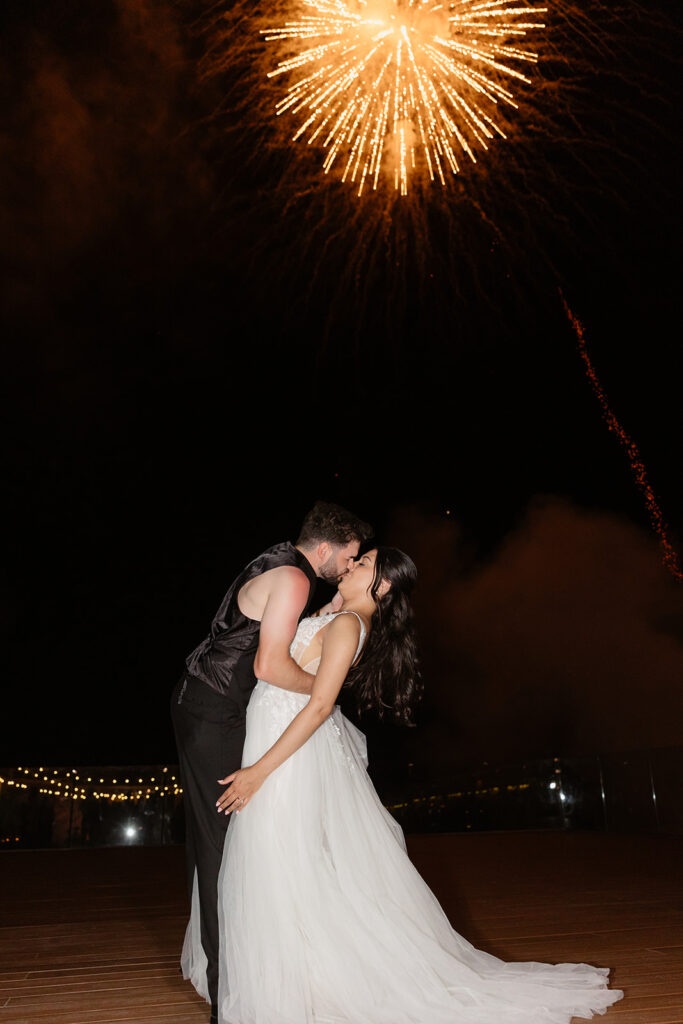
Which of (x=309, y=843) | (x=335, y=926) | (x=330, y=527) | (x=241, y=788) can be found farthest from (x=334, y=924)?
(x=330, y=527)

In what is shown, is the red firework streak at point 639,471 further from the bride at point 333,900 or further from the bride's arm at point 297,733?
the bride's arm at point 297,733

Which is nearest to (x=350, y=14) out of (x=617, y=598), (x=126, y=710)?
(x=617, y=598)

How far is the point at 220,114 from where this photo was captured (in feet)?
22.5

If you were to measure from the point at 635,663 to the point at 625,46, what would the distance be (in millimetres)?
13305

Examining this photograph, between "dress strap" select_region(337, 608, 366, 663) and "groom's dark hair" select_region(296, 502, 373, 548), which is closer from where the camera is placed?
"dress strap" select_region(337, 608, 366, 663)

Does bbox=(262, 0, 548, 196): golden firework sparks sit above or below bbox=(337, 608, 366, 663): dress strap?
above

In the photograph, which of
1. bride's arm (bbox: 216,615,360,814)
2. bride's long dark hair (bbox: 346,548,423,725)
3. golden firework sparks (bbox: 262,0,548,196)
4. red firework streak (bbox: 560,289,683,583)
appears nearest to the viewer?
bride's arm (bbox: 216,615,360,814)

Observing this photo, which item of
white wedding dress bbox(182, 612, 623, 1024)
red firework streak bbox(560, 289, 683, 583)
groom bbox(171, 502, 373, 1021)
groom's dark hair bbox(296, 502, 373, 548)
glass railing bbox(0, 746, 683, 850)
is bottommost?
glass railing bbox(0, 746, 683, 850)

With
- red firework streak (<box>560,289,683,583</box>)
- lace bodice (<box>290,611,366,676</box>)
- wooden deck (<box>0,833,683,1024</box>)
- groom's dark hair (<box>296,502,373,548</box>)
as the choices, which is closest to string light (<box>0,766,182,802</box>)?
wooden deck (<box>0,833,683,1024</box>)

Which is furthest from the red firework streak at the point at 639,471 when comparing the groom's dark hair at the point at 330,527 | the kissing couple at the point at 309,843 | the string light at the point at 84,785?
the kissing couple at the point at 309,843

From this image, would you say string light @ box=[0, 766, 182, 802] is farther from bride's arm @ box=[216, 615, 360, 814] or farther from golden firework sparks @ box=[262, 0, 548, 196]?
bride's arm @ box=[216, 615, 360, 814]

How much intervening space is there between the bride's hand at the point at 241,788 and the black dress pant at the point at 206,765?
0.46 feet

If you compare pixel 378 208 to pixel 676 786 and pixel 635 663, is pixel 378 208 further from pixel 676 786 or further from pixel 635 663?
pixel 635 663

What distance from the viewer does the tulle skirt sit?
2090 mm
